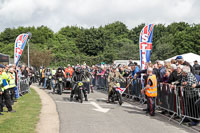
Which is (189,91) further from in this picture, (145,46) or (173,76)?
(145,46)

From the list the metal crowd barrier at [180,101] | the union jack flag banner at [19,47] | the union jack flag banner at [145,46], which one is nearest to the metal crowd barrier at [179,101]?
the metal crowd barrier at [180,101]

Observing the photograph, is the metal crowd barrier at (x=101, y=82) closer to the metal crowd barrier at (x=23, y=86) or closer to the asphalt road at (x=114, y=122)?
the metal crowd barrier at (x=23, y=86)

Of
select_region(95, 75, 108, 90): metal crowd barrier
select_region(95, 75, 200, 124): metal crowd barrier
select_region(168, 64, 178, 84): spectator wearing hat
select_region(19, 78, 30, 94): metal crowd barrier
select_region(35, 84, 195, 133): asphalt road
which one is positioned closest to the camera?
select_region(35, 84, 195, 133): asphalt road

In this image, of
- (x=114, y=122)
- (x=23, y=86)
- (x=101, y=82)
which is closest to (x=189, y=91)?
(x=114, y=122)

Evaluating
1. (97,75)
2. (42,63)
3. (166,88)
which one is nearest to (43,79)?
(97,75)

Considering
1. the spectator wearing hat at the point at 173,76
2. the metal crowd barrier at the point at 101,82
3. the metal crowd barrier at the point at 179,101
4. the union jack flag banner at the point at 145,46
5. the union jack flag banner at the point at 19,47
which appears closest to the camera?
the metal crowd barrier at the point at 179,101

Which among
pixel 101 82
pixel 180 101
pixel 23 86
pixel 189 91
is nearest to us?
pixel 189 91

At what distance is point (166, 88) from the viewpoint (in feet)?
35.6

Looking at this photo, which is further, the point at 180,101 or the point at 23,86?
the point at 23,86

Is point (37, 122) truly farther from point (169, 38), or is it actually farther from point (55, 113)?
point (169, 38)

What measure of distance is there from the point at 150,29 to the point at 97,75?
1055 cm

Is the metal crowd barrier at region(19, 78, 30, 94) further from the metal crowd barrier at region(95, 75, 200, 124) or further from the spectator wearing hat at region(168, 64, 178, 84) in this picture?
the spectator wearing hat at region(168, 64, 178, 84)

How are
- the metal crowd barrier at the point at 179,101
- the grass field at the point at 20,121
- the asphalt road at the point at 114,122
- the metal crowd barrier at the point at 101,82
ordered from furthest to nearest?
the metal crowd barrier at the point at 101,82 → the metal crowd barrier at the point at 179,101 → the asphalt road at the point at 114,122 → the grass field at the point at 20,121

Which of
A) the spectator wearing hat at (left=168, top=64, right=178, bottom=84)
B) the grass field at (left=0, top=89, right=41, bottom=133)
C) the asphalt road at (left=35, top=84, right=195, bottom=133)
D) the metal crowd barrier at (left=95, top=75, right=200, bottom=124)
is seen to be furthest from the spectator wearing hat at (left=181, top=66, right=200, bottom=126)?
the grass field at (left=0, top=89, right=41, bottom=133)
